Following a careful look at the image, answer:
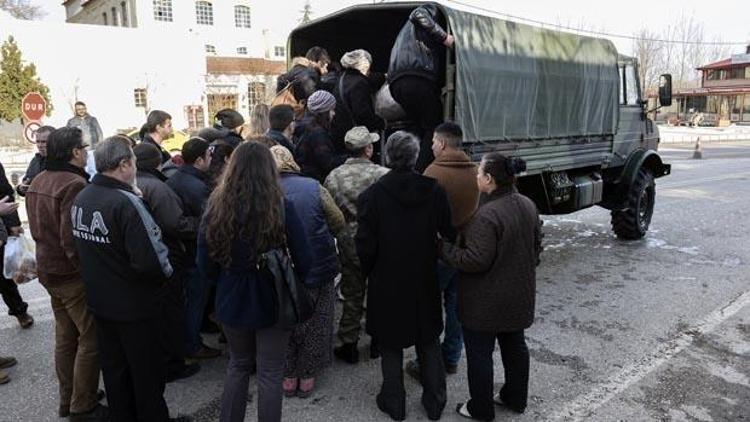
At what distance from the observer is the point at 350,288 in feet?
14.3

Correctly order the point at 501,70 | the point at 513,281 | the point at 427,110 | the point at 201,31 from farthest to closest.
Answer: the point at 201,31 < the point at 501,70 < the point at 427,110 < the point at 513,281

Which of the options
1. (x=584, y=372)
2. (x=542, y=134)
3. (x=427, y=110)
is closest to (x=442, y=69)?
(x=427, y=110)

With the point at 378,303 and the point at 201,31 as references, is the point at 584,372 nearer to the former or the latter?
the point at 378,303

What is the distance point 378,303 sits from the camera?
11.1 ft

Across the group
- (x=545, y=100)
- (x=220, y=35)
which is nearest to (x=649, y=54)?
(x=220, y=35)

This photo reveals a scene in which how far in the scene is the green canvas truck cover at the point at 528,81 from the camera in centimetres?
512

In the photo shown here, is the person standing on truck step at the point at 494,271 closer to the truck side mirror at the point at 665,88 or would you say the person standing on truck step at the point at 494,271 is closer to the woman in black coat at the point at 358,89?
the woman in black coat at the point at 358,89

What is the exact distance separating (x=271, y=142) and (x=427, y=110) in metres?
1.90

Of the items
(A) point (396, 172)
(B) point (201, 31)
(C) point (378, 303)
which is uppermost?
(B) point (201, 31)

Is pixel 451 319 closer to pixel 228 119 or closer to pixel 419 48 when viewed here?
pixel 419 48

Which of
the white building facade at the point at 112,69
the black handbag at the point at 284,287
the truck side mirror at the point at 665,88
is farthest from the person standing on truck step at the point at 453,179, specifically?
the white building facade at the point at 112,69

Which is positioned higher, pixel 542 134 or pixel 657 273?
pixel 542 134

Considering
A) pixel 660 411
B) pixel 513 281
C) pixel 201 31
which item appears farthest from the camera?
pixel 201 31

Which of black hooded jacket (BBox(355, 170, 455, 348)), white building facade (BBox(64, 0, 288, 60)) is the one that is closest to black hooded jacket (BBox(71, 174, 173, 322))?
black hooded jacket (BBox(355, 170, 455, 348))
